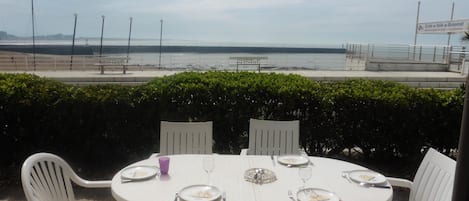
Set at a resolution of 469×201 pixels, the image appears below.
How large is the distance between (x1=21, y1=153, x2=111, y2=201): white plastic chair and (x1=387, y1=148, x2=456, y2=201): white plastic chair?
2.14m

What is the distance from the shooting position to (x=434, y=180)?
8.02 ft

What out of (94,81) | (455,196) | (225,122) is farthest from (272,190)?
(94,81)

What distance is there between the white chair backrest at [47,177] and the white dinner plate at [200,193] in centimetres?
78

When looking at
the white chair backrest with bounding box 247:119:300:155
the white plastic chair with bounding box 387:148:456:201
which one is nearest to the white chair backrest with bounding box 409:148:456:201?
the white plastic chair with bounding box 387:148:456:201

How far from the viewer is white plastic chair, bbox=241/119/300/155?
11.2ft

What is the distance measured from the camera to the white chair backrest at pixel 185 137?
3.29m

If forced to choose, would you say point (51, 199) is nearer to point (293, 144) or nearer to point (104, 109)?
point (104, 109)

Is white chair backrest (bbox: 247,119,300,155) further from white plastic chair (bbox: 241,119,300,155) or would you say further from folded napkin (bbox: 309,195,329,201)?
folded napkin (bbox: 309,195,329,201)

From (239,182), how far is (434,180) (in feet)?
4.22

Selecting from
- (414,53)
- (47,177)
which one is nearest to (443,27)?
(414,53)

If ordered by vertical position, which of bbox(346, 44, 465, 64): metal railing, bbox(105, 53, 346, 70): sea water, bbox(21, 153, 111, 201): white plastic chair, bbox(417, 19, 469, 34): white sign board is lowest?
bbox(21, 153, 111, 201): white plastic chair

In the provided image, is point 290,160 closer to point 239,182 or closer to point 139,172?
point 239,182

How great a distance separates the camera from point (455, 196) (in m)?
0.68

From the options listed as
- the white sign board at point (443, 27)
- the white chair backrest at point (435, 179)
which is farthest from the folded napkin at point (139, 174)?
the white sign board at point (443, 27)
